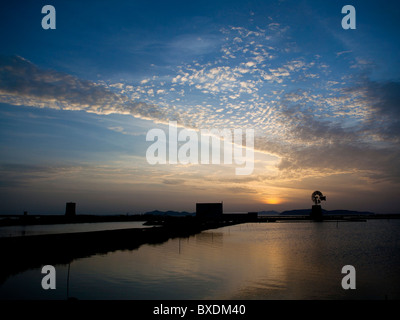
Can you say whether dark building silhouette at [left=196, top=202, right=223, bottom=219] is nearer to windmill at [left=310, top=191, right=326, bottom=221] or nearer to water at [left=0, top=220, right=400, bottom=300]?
windmill at [left=310, top=191, right=326, bottom=221]

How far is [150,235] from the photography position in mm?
60406

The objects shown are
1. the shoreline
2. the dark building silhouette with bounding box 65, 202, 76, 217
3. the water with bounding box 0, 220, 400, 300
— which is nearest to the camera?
the water with bounding box 0, 220, 400, 300

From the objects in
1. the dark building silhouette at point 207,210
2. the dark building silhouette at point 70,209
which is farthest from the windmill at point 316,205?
the dark building silhouette at point 70,209

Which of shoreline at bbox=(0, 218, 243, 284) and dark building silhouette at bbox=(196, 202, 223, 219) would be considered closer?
shoreline at bbox=(0, 218, 243, 284)

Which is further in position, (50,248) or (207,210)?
(207,210)

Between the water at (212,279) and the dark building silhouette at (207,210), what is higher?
the water at (212,279)

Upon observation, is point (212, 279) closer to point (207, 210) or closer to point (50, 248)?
point (50, 248)

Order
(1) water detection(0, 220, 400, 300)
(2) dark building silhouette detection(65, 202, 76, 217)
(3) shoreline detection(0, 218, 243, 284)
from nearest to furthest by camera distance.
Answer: (1) water detection(0, 220, 400, 300) < (3) shoreline detection(0, 218, 243, 284) < (2) dark building silhouette detection(65, 202, 76, 217)

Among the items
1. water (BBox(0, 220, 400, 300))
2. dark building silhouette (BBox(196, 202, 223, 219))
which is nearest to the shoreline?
water (BBox(0, 220, 400, 300))

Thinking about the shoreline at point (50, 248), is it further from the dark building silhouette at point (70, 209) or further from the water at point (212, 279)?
the dark building silhouette at point (70, 209)

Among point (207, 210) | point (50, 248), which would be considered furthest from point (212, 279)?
point (207, 210)

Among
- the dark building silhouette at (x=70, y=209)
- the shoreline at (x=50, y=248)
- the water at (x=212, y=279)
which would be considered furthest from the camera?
the dark building silhouette at (x=70, y=209)
